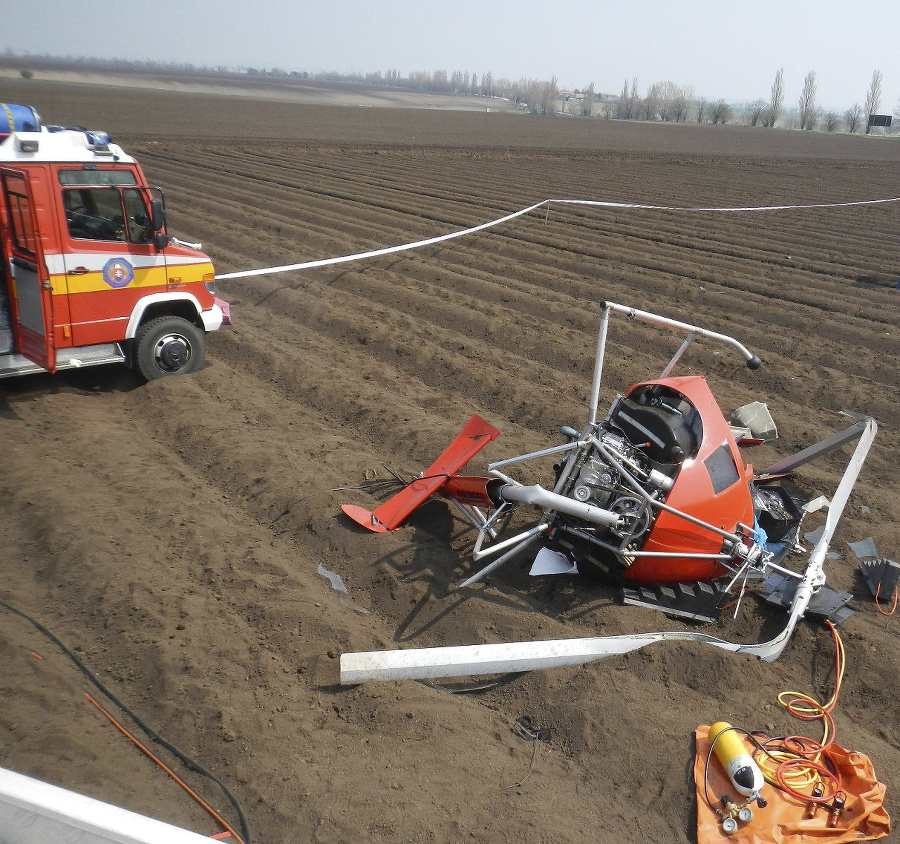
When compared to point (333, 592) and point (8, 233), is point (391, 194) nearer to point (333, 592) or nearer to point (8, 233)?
point (8, 233)

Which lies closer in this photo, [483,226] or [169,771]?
[169,771]

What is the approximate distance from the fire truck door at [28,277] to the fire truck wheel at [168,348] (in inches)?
43.9

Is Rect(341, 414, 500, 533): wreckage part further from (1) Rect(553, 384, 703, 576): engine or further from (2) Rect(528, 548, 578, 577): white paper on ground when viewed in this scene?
(2) Rect(528, 548, 578, 577): white paper on ground

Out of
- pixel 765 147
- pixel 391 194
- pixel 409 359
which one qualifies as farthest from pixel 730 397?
pixel 765 147

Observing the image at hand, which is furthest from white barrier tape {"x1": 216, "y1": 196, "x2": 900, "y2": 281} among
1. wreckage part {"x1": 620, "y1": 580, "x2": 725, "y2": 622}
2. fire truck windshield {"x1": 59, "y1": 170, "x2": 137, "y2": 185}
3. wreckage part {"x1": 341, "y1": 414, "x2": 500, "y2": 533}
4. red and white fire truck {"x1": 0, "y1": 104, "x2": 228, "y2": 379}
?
wreckage part {"x1": 620, "y1": 580, "x2": 725, "y2": 622}

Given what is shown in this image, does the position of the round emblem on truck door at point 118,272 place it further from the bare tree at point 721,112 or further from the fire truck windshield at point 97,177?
the bare tree at point 721,112

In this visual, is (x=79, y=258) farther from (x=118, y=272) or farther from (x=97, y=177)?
(x=97, y=177)

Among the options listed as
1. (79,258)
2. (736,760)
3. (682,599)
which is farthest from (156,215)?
(736,760)

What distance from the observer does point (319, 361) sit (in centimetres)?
1034

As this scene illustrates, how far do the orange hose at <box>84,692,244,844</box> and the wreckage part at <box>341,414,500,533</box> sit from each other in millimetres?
2569

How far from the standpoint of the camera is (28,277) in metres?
7.87

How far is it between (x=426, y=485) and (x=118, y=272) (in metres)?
4.30

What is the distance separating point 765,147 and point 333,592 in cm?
5387

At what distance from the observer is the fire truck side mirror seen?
8266mm
